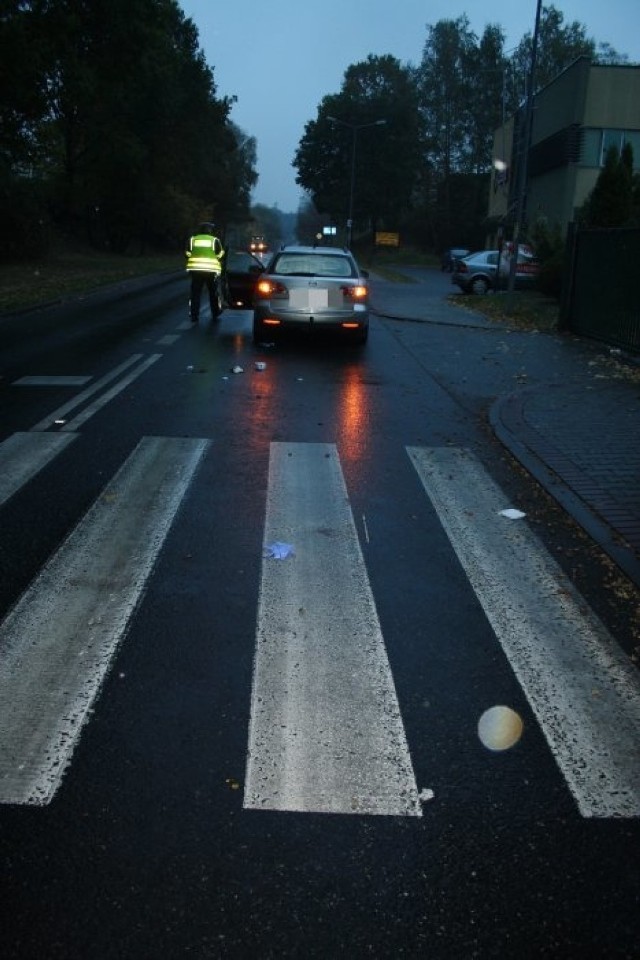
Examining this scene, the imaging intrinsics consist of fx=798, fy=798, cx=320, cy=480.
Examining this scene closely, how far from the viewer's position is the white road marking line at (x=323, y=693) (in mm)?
2746

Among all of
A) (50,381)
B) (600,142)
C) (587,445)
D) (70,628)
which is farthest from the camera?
(600,142)

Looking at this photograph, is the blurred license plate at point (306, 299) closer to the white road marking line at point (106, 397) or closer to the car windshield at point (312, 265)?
the car windshield at point (312, 265)

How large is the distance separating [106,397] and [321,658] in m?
6.20

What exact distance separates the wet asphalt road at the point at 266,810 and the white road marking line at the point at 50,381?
3791 millimetres

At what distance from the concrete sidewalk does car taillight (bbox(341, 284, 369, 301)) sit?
3.41 metres

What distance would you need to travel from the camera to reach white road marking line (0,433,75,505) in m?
5.95

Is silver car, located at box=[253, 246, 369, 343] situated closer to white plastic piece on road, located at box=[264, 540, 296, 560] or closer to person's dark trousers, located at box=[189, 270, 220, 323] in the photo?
person's dark trousers, located at box=[189, 270, 220, 323]

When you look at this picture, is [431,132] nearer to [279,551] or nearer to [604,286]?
[604,286]

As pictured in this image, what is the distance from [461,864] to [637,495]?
162 inches

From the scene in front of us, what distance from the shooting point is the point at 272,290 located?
41.5 ft

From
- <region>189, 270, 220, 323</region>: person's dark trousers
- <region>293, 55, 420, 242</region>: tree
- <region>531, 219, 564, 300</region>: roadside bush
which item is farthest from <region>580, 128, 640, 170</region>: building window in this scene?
<region>293, 55, 420, 242</region>: tree

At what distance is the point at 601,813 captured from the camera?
8.75 feet

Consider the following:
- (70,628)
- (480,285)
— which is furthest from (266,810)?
(480,285)

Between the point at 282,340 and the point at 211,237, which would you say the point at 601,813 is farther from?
the point at 211,237
